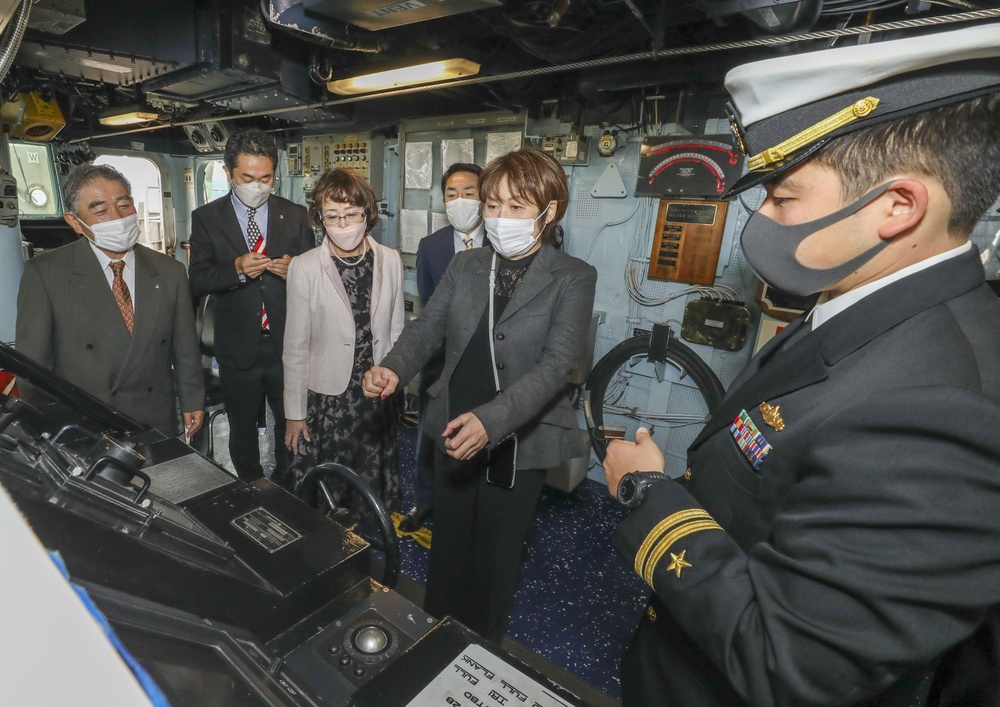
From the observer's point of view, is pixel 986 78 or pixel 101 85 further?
pixel 101 85

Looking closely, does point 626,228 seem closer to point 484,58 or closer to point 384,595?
point 484,58

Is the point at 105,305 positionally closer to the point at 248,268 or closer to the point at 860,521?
the point at 248,268

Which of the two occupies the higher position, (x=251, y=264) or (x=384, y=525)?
(x=251, y=264)

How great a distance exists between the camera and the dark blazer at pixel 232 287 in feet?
8.98

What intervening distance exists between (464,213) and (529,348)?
5.00 ft

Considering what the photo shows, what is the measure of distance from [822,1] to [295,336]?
8.73 feet

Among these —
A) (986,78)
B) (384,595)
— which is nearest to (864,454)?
(986,78)

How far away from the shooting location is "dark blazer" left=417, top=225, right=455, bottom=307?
3158mm

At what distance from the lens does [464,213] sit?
304 cm

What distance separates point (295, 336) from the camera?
8.00 ft

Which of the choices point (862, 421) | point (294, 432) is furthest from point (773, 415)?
point (294, 432)

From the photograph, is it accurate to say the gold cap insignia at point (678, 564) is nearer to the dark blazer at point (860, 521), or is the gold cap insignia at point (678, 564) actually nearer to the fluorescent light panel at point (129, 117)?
the dark blazer at point (860, 521)

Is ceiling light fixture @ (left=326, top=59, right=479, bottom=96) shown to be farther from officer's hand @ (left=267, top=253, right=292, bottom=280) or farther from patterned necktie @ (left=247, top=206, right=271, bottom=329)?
officer's hand @ (left=267, top=253, right=292, bottom=280)

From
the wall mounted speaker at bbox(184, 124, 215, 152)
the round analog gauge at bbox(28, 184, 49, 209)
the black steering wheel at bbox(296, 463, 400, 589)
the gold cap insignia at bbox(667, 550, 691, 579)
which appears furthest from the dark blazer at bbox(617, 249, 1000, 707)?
the round analog gauge at bbox(28, 184, 49, 209)
